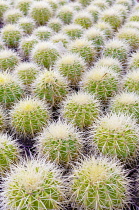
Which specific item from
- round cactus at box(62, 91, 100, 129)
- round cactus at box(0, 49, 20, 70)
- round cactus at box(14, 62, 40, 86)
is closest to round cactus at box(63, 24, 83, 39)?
round cactus at box(0, 49, 20, 70)

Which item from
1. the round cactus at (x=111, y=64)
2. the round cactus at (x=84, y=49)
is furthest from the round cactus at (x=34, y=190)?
the round cactus at (x=84, y=49)

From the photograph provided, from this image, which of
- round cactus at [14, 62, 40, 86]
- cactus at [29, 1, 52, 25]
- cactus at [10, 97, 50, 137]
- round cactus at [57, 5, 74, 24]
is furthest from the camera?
round cactus at [57, 5, 74, 24]

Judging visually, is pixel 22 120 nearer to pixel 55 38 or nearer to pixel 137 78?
pixel 137 78

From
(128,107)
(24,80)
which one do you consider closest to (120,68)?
(128,107)

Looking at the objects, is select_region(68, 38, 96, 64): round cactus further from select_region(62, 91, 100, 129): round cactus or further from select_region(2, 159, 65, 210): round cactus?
select_region(2, 159, 65, 210): round cactus

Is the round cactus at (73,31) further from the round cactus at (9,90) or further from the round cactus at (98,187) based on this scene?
the round cactus at (98,187)

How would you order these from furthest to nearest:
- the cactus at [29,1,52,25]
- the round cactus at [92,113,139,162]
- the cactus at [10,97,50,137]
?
the cactus at [29,1,52,25]
the cactus at [10,97,50,137]
the round cactus at [92,113,139,162]

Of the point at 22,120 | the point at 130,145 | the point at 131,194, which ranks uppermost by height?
the point at 22,120
